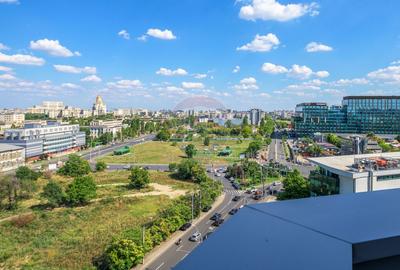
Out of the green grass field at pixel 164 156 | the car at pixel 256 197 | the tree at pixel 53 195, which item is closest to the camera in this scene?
the tree at pixel 53 195

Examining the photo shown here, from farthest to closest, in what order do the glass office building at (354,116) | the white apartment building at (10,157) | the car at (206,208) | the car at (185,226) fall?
the glass office building at (354,116), the white apartment building at (10,157), the car at (206,208), the car at (185,226)

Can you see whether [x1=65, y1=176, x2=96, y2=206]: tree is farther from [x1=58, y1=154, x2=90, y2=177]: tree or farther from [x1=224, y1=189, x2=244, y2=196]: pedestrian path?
[x1=58, y1=154, x2=90, y2=177]: tree

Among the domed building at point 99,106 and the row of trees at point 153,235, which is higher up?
→ the domed building at point 99,106

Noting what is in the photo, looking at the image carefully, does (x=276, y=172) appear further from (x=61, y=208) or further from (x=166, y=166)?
(x=61, y=208)

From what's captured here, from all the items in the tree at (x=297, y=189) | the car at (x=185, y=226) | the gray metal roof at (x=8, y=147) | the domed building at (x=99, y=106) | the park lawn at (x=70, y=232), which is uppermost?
the domed building at (x=99, y=106)

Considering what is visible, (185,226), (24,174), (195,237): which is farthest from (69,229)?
(24,174)

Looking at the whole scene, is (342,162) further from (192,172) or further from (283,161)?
(283,161)

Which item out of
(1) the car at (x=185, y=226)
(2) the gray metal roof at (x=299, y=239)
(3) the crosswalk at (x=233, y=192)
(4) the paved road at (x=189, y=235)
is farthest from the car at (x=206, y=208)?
(2) the gray metal roof at (x=299, y=239)

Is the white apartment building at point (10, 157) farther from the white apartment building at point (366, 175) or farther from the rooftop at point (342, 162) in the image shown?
the white apartment building at point (366, 175)
